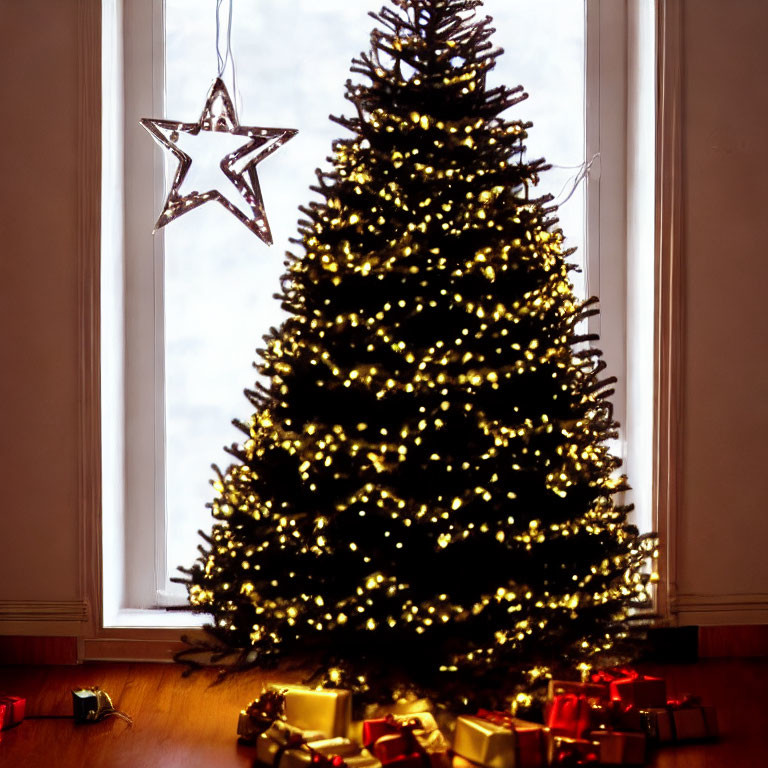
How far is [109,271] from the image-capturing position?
326cm

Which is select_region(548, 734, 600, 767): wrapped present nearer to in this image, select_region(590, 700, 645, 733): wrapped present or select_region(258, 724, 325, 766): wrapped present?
select_region(590, 700, 645, 733): wrapped present

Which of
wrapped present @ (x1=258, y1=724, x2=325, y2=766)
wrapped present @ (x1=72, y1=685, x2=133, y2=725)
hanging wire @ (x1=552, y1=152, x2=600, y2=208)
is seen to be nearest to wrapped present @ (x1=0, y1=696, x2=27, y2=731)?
wrapped present @ (x1=72, y1=685, x2=133, y2=725)

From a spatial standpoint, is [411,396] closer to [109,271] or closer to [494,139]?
[494,139]

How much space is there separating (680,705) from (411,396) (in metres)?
1.17

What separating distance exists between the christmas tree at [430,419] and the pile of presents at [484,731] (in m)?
0.10

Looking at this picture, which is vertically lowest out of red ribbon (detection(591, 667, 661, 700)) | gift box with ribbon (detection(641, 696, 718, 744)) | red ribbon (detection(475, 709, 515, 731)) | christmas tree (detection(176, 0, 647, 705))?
gift box with ribbon (detection(641, 696, 718, 744))

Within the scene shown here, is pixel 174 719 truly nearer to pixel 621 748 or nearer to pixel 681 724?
pixel 621 748

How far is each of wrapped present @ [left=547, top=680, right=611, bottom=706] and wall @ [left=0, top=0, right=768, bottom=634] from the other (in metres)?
0.71

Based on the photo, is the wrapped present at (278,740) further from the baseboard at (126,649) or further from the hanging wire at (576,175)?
the hanging wire at (576,175)

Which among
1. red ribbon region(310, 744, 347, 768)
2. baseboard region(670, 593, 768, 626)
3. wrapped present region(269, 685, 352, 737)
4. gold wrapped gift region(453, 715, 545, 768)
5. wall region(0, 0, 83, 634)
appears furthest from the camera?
baseboard region(670, 593, 768, 626)

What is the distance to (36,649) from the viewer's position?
10.6ft

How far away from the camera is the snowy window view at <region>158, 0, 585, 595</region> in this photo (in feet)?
11.2

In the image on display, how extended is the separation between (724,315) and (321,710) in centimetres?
188

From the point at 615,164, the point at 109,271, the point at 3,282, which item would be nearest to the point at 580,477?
the point at 615,164
